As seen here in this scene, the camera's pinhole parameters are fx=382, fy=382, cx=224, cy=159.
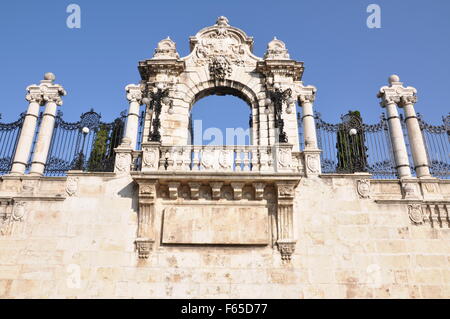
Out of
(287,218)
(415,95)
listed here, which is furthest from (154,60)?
(415,95)

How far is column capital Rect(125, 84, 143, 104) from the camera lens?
13555 mm

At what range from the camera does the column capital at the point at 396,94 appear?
44.6 ft

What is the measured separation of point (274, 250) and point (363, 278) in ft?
8.16

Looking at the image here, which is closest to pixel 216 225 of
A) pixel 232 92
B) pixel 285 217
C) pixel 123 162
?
pixel 285 217

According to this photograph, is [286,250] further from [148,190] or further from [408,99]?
[408,99]

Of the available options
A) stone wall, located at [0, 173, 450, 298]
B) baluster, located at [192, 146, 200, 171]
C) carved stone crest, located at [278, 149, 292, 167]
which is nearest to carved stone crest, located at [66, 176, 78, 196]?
stone wall, located at [0, 173, 450, 298]

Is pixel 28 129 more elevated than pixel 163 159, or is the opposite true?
pixel 28 129

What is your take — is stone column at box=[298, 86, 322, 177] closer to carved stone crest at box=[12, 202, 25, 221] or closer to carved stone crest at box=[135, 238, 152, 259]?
carved stone crest at box=[135, 238, 152, 259]

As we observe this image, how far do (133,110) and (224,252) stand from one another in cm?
603

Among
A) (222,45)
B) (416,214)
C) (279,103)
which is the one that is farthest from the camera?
(222,45)

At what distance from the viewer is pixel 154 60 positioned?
1391 cm

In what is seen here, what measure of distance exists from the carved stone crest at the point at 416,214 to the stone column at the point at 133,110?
879 centimetres

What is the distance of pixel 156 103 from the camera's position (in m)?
12.7

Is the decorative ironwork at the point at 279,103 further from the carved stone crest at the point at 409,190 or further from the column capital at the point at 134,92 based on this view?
the column capital at the point at 134,92
